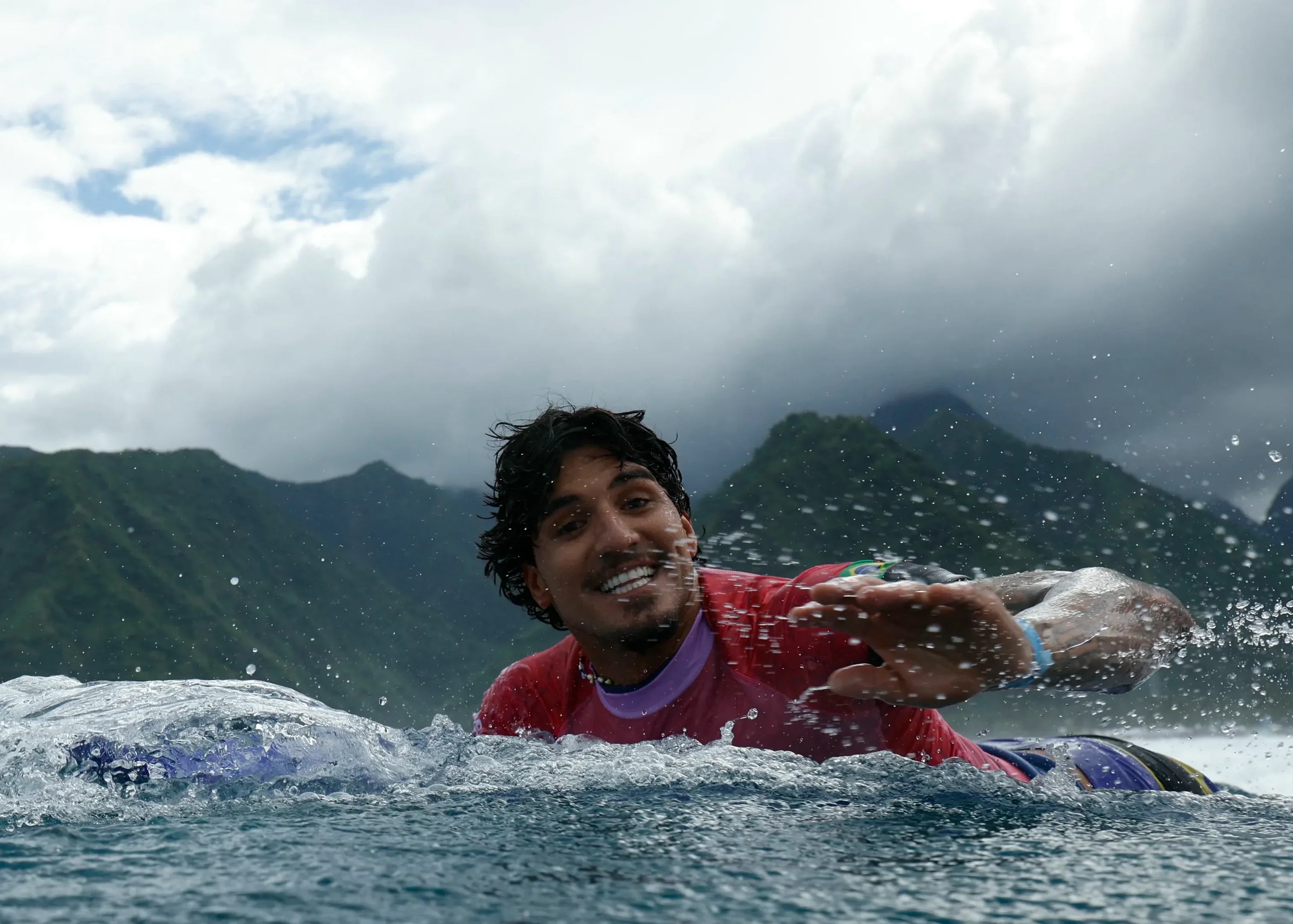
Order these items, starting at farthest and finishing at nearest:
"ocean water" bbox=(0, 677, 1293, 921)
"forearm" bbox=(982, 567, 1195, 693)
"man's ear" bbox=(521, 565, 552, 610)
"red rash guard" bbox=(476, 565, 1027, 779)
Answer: "man's ear" bbox=(521, 565, 552, 610), "red rash guard" bbox=(476, 565, 1027, 779), "forearm" bbox=(982, 567, 1195, 693), "ocean water" bbox=(0, 677, 1293, 921)

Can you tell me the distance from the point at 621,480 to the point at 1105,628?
1969 mm

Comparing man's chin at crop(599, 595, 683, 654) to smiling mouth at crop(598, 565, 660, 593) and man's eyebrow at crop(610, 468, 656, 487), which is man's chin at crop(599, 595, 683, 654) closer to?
smiling mouth at crop(598, 565, 660, 593)

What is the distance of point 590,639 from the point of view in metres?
4.10

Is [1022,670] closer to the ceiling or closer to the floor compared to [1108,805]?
closer to the ceiling

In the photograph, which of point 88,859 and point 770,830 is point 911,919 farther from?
point 88,859

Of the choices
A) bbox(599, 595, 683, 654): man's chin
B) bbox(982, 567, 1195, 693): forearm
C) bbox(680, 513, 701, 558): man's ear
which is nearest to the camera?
bbox(982, 567, 1195, 693): forearm

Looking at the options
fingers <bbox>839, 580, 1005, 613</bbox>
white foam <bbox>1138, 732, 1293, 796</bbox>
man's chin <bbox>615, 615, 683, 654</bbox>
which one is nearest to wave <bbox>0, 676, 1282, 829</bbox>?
man's chin <bbox>615, 615, 683, 654</bbox>

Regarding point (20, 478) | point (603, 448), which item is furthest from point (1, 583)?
point (603, 448)

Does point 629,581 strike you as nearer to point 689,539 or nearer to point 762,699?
point 689,539

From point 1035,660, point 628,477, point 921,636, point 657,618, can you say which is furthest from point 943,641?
point 628,477

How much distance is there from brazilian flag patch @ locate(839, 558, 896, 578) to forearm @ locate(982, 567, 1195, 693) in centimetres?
52

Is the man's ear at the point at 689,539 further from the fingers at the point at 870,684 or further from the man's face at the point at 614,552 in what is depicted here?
the fingers at the point at 870,684

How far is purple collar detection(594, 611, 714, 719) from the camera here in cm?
394

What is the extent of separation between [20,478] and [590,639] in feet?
742
